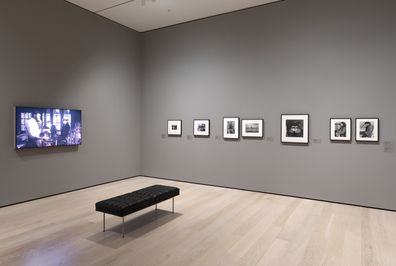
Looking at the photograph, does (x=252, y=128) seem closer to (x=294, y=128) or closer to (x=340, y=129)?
(x=294, y=128)

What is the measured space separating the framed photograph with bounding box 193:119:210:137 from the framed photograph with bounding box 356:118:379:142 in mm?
3396

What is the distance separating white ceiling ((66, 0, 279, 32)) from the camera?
6234 millimetres

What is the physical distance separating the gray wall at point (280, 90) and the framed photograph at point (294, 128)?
→ 14 cm

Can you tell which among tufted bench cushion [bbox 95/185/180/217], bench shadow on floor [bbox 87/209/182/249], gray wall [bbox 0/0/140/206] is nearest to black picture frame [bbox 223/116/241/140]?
tufted bench cushion [bbox 95/185/180/217]

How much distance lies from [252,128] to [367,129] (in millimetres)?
2320

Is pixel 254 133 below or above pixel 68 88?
below

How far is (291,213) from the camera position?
493 centimetres

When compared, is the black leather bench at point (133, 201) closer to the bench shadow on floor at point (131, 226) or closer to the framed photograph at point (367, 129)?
the bench shadow on floor at point (131, 226)

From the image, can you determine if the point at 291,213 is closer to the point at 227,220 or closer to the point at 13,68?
the point at 227,220

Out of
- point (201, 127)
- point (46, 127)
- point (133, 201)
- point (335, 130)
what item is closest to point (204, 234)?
point (133, 201)

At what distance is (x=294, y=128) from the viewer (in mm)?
6000

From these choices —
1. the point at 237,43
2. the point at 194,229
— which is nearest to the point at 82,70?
the point at 237,43

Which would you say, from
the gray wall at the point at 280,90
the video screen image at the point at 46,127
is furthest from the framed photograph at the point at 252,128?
the video screen image at the point at 46,127

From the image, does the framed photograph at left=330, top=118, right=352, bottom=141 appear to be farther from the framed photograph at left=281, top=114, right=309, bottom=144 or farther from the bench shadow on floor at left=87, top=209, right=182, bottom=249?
the bench shadow on floor at left=87, top=209, right=182, bottom=249
